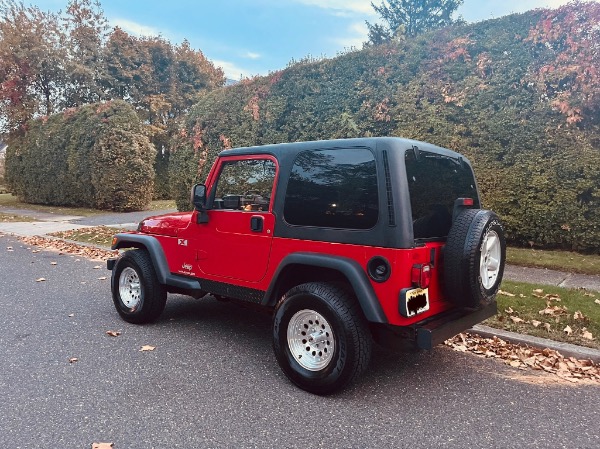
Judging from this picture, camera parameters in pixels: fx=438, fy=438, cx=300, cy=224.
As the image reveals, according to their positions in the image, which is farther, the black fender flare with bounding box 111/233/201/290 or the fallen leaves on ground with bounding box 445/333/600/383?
the black fender flare with bounding box 111/233/201/290

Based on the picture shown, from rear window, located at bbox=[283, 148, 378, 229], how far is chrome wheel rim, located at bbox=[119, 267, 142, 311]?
2.18m

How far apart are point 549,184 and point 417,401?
5.65m

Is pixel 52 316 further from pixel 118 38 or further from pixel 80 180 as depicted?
pixel 118 38

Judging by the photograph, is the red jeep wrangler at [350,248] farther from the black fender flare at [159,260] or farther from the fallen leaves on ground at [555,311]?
the fallen leaves on ground at [555,311]

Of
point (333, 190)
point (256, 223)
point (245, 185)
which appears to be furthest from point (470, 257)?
point (245, 185)

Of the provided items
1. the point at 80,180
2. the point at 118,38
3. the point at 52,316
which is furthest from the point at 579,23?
the point at 118,38

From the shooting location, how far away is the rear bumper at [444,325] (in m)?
2.94

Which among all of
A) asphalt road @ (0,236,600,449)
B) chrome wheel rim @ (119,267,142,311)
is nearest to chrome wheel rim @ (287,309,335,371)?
asphalt road @ (0,236,600,449)

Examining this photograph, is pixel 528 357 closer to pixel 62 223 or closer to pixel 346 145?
pixel 346 145

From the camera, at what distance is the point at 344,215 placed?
10.4 feet

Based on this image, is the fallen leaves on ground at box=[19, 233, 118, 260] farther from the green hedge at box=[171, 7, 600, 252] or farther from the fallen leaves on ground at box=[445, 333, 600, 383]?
the fallen leaves on ground at box=[445, 333, 600, 383]

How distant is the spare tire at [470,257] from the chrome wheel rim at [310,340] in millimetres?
946

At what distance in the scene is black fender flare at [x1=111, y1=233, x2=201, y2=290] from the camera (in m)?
4.20

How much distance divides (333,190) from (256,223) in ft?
2.46
